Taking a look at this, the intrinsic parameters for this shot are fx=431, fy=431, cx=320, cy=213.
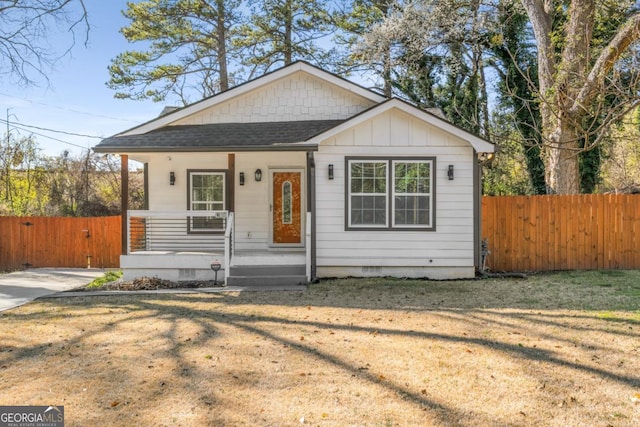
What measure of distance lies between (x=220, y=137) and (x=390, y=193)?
13.3ft

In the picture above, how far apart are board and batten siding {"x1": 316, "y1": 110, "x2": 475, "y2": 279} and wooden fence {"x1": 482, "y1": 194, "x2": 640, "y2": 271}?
196 centimetres

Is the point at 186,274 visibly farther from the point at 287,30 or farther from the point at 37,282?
the point at 287,30

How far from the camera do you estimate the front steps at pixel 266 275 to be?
869 cm

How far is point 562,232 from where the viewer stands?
10.6 meters

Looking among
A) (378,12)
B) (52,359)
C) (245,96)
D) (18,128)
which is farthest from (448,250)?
(18,128)

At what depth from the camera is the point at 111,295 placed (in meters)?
7.87

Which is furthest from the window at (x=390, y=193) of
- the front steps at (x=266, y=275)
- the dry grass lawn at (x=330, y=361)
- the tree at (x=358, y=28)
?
the tree at (x=358, y=28)

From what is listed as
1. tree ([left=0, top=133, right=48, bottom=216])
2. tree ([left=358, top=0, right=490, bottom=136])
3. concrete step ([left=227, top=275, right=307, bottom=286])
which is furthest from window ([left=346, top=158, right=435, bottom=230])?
tree ([left=0, top=133, right=48, bottom=216])

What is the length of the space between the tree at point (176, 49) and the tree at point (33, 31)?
6.68 meters

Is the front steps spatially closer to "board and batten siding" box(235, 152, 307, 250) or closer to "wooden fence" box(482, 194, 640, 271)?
"board and batten siding" box(235, 152, 307, 250)

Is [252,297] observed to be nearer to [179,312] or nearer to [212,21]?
[179,312]

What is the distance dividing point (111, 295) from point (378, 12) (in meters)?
16.5

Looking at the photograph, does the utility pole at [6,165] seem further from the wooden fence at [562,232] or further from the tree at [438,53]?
the wooden fence at [562,232]

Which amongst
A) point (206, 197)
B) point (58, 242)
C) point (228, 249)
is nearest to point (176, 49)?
point (58, 242)
